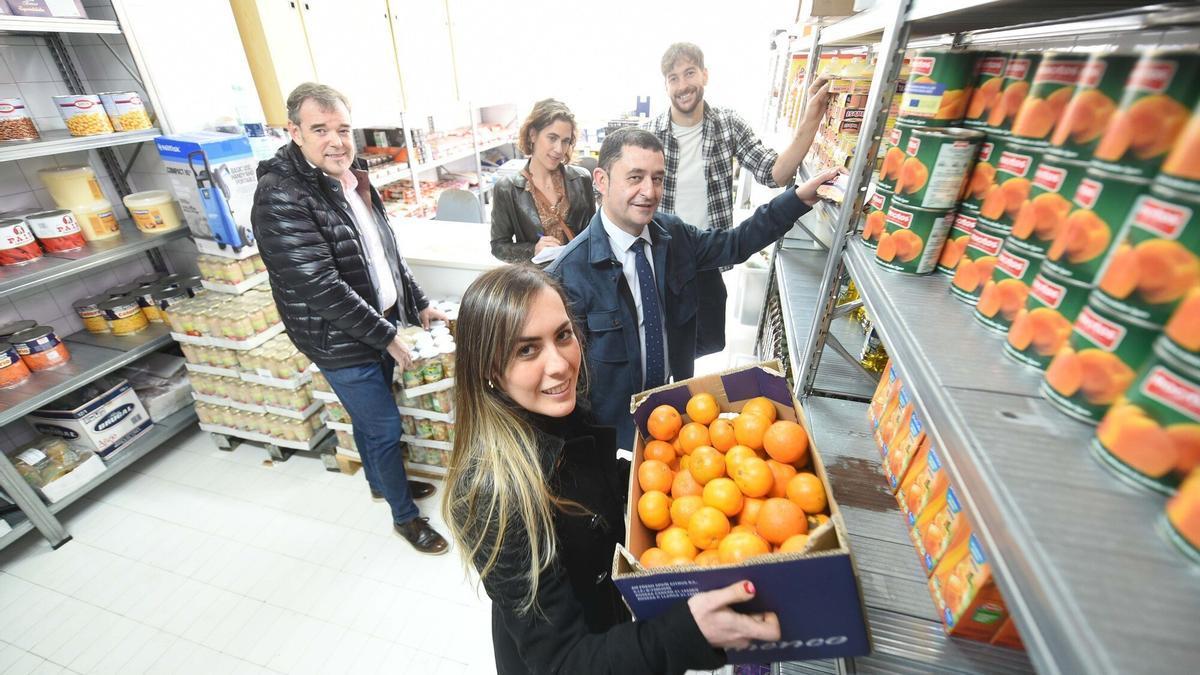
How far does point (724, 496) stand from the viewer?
102 centimetres

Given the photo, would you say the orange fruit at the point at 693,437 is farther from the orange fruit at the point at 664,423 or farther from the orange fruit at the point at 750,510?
the orange fruit at the point at 750,510

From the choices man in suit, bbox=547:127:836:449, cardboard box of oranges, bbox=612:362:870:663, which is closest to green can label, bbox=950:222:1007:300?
cardboard box of oranges, bbox=612:362:870:663

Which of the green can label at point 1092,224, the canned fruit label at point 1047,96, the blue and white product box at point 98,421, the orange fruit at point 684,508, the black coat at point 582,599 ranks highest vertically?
the canned fruit label at point 1047,96

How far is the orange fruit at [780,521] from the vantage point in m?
0.91

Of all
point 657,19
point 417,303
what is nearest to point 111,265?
point 417,303

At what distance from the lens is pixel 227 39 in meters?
2.97

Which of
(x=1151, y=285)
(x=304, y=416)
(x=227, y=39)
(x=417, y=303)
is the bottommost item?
(x=304, y=416)

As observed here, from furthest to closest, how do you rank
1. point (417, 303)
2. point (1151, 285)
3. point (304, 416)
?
1. point (304, 416)
2. point (417, 303)
3. point (1151, 285)

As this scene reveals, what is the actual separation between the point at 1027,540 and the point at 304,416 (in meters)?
3.33

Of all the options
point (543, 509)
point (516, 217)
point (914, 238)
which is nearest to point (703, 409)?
point (543, 509)

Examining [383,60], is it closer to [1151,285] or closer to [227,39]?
[227,39]

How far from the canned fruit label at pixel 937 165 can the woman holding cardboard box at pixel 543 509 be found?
0.70 metres

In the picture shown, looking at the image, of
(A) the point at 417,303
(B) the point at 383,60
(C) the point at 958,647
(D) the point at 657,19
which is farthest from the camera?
(D) the point at 657,19

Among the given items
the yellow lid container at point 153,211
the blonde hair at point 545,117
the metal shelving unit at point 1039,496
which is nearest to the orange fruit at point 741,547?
the metal shelving unit at point 1039,496
